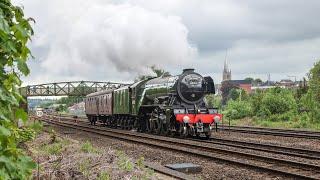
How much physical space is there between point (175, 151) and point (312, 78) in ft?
94.1

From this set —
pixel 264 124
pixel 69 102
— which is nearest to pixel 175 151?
pixel 264 124

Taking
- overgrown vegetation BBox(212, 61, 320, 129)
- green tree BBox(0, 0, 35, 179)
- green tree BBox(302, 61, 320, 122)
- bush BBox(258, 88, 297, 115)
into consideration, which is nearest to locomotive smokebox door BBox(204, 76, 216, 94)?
overgrown vegetation BBox(212, 61, 320, 129)

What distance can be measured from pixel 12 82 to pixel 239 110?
40.5 metres

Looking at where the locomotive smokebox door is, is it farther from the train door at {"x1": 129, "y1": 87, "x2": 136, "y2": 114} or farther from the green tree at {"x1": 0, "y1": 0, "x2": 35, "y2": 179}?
the green tree at {"x1": 0, "y1": 0, "x2": 35, "y2": 179}

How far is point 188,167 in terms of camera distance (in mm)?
10516

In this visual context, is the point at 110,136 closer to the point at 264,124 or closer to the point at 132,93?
the point at 132,93

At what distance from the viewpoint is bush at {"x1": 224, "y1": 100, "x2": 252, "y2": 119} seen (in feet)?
138

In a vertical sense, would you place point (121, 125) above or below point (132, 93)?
below

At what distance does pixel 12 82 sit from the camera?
2783 mm

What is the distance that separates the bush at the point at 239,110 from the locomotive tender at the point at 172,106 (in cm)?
1679

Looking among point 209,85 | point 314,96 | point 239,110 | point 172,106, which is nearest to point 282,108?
point 314,96

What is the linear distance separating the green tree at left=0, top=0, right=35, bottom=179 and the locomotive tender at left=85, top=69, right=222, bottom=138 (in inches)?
683

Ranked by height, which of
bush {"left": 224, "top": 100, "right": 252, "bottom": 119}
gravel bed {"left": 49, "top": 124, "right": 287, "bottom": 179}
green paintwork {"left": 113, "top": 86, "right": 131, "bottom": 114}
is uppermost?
Result: green paintwork {"left": 113, "top": 86, "right": 131, "bottom": 114}

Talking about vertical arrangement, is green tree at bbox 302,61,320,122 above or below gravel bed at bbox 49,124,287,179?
above
